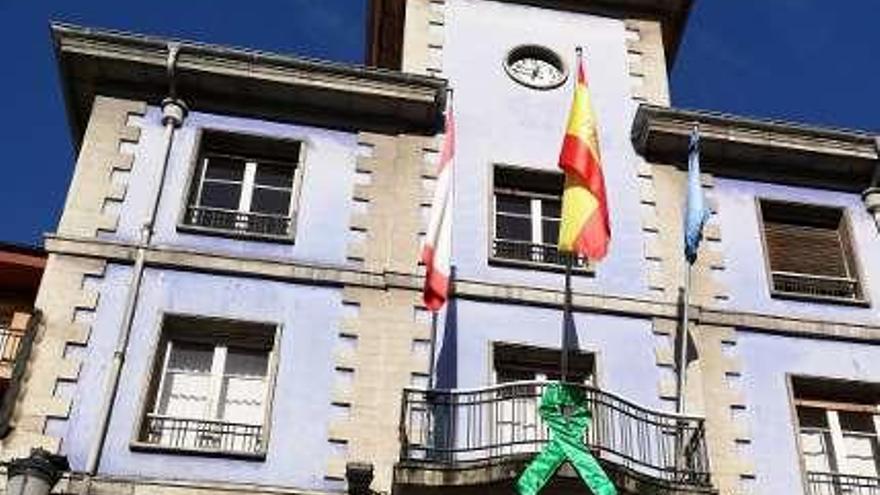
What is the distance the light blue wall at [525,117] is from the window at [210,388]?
2901 mm

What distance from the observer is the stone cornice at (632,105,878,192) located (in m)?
17.5

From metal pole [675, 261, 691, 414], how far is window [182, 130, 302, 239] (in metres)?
4.98

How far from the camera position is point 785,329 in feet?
51.4

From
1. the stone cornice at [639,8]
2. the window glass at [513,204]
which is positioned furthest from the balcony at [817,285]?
the stone cornice at [639,8]

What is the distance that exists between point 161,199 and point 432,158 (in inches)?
146

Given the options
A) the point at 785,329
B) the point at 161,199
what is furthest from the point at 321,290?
the point at 785,329

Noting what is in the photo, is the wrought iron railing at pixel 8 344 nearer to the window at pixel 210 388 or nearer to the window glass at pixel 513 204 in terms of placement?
the window at pixel 210 388

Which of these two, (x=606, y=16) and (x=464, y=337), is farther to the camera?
(x=606, y=16)

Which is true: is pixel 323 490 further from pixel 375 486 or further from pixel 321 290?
pixel 321 290

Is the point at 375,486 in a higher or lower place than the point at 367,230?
lower

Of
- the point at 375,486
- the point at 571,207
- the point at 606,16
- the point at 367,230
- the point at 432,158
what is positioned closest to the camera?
the point at 375,486

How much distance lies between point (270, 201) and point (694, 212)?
5.49m

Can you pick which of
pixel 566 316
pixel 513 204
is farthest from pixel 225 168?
pixel 566 316

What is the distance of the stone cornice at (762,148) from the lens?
57.6ft
